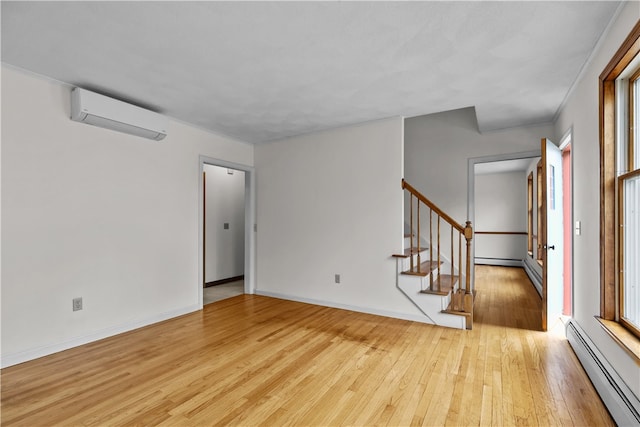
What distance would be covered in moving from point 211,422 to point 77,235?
2.18m

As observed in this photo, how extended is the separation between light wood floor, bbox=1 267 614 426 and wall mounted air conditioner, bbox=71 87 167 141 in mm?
2063

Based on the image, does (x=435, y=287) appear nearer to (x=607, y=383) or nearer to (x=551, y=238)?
(x=551, y=238)

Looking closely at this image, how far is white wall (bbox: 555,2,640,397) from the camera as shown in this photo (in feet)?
5.89

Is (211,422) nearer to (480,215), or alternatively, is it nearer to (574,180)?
(574,180)

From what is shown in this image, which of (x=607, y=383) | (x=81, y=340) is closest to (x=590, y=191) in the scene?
(x=607, y=383)

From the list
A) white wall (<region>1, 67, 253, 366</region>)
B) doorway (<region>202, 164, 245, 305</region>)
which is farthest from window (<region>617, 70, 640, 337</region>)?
doorway (<region>202, 164, 245, 305</region>)

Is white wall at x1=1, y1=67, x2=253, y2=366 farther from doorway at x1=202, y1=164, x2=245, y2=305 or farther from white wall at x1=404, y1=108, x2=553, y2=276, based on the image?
white wall at x1=404, y1=108, x2=553, y2=276

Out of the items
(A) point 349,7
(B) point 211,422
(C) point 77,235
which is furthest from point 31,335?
(A) point 349,7

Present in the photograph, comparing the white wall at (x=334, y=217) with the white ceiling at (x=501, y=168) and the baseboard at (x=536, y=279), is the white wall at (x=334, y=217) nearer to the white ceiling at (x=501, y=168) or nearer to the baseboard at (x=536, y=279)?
the baseboard at (x=536, y=279)

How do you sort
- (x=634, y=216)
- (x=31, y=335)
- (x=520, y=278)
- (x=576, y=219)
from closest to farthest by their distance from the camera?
1. (x=634, y=216)
2. (x=31, y=335)
3. (x=576, y=219)
4. (x=520, y=278)

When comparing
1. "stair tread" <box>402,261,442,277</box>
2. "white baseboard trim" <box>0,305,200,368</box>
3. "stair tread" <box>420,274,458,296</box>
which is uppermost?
"stair tread" <box>402,261,442,277</box>

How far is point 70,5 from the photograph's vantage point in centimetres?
178

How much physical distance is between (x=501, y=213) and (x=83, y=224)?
831cm

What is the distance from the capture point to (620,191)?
1993 mm
